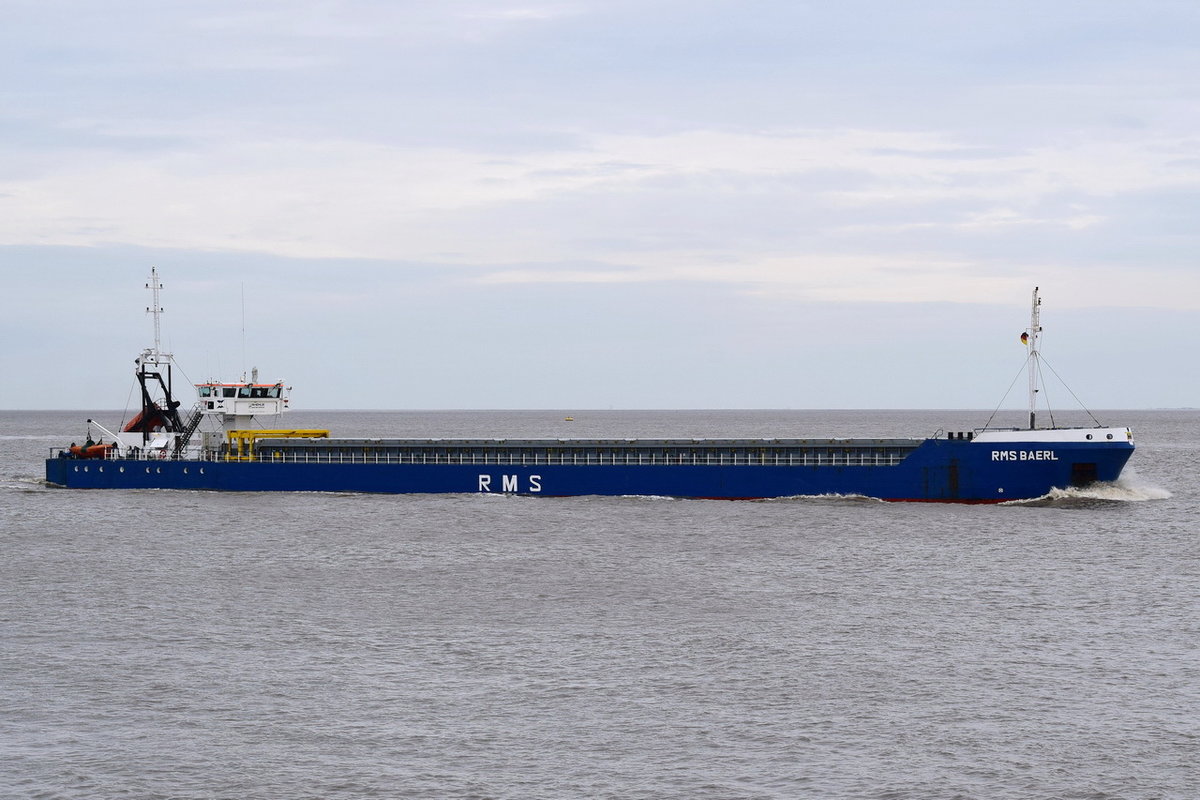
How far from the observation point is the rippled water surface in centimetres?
2177

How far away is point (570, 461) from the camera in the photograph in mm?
64562

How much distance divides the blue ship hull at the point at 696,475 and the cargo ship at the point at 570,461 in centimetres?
6

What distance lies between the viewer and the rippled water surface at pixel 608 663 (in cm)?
2177

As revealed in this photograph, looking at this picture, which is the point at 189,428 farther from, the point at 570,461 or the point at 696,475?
the point at 696,475

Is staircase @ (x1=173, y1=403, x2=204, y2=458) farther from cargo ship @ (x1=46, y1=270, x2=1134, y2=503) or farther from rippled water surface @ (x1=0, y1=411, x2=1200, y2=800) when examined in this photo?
rippled water surface @ (x1=0, y1=411, x2=1200, y2=800)

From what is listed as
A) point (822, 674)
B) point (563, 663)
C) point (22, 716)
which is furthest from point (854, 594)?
point (22, 716)

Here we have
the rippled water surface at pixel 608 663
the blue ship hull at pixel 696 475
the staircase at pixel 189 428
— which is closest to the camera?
the rippled water surface at pixel 608 663

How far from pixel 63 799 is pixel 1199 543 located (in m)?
43.8

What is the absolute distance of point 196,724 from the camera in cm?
2431

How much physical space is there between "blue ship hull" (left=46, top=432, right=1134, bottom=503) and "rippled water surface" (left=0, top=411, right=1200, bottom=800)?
494 centimetres

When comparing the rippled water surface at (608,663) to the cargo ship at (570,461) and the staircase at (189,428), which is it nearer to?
the cargo ship at (570,461)

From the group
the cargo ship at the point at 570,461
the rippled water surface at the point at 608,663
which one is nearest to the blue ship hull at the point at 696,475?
the cargo ship at the point at 570,461

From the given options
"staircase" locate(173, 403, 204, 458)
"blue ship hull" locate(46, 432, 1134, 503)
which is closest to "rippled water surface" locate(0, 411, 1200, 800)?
"blue ship hull" locate(46, 432, 1134, 503)

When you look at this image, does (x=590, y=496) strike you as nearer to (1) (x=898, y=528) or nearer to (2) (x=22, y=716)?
(1) (x=898, y=528)
